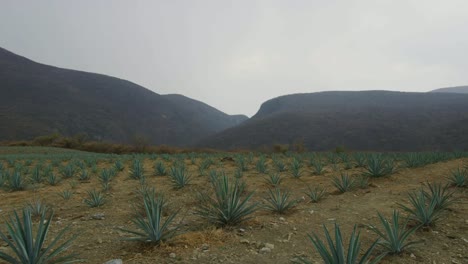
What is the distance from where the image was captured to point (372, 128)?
51.1 m

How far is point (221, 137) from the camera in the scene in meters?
64.8

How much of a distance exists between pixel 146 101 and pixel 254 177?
82173 mm

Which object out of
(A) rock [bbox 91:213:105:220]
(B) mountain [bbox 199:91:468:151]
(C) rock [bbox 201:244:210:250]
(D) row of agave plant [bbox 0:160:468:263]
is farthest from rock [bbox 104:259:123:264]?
(B) mountain [bbox 199:91:468:151]

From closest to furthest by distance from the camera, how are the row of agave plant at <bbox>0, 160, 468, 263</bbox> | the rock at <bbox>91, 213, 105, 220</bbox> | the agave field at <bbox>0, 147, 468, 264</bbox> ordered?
the row of agave plant at <bbox>0, 160, 468, 263</bbox>
the agave field at <bbox>0, 147, 468, 264</bbox>
the rock at <bbox>91, 213, 105, 220</bbox>

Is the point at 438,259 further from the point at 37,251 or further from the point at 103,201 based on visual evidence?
the point at 103,201

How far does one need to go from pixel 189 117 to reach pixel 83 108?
1388 inches

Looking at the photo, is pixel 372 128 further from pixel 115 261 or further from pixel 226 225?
pixel 115 261

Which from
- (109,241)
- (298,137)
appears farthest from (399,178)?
(298,137)

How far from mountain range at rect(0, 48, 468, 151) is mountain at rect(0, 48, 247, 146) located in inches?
6.5

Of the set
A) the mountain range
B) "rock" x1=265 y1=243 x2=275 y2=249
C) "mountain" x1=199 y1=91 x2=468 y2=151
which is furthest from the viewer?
the mountain range

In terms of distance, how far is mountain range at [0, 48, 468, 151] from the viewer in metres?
46.9

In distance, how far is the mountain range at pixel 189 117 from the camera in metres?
46.9

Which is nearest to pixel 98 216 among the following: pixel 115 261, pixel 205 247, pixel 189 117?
pixel 115 261

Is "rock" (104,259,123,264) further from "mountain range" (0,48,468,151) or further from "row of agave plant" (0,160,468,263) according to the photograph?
"mountain range" (0,48,468,151)
